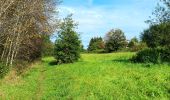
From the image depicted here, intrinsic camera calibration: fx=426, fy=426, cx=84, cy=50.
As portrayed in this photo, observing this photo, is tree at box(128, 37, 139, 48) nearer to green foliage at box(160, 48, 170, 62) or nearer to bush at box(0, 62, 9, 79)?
green foliage at box(160, 48, 170, 62)

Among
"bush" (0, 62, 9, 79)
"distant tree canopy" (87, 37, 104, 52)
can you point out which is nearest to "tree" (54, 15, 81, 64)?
"bush" (0, 62, 9, 79)

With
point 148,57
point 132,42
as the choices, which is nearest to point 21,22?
point 148,57

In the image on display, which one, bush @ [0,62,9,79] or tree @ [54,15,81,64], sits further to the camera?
tree @ [54,15,81,64]

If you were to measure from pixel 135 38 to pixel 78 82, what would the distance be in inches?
3314

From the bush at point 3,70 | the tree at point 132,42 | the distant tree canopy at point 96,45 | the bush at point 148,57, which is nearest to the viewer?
the bush at point 3,70

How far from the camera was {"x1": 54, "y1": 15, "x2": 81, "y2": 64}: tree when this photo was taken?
169 ft

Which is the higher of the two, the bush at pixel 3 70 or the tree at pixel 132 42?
the tree at pixel 132 42

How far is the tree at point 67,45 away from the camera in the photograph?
51.7 m

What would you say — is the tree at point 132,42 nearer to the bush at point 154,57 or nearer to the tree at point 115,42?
the tree at point 115,42

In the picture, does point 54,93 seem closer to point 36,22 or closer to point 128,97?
point 128,97

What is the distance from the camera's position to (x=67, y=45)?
2036 inches

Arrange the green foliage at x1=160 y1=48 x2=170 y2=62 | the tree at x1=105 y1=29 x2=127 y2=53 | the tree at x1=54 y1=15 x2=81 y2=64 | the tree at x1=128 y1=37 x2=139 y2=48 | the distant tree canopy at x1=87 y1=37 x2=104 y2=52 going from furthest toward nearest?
1. the distant tree canopy at x1=87 y1=37 x2=104 y2=52
2. the tree at x1=105 y1=29 x2=127 y2=53
3. the tree at x1=128 y1=37 x2=139 y2=48
4. the tree at x1=54 y1=15 x2=81 y2=64
5. the green foliage at x1=160 y1=48 x2=170 y2=62

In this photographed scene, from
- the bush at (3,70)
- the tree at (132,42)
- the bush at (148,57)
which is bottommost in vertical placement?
the bush at (3,70)

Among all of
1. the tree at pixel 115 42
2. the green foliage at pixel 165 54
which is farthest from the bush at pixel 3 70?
the tree at pixel 115 42
